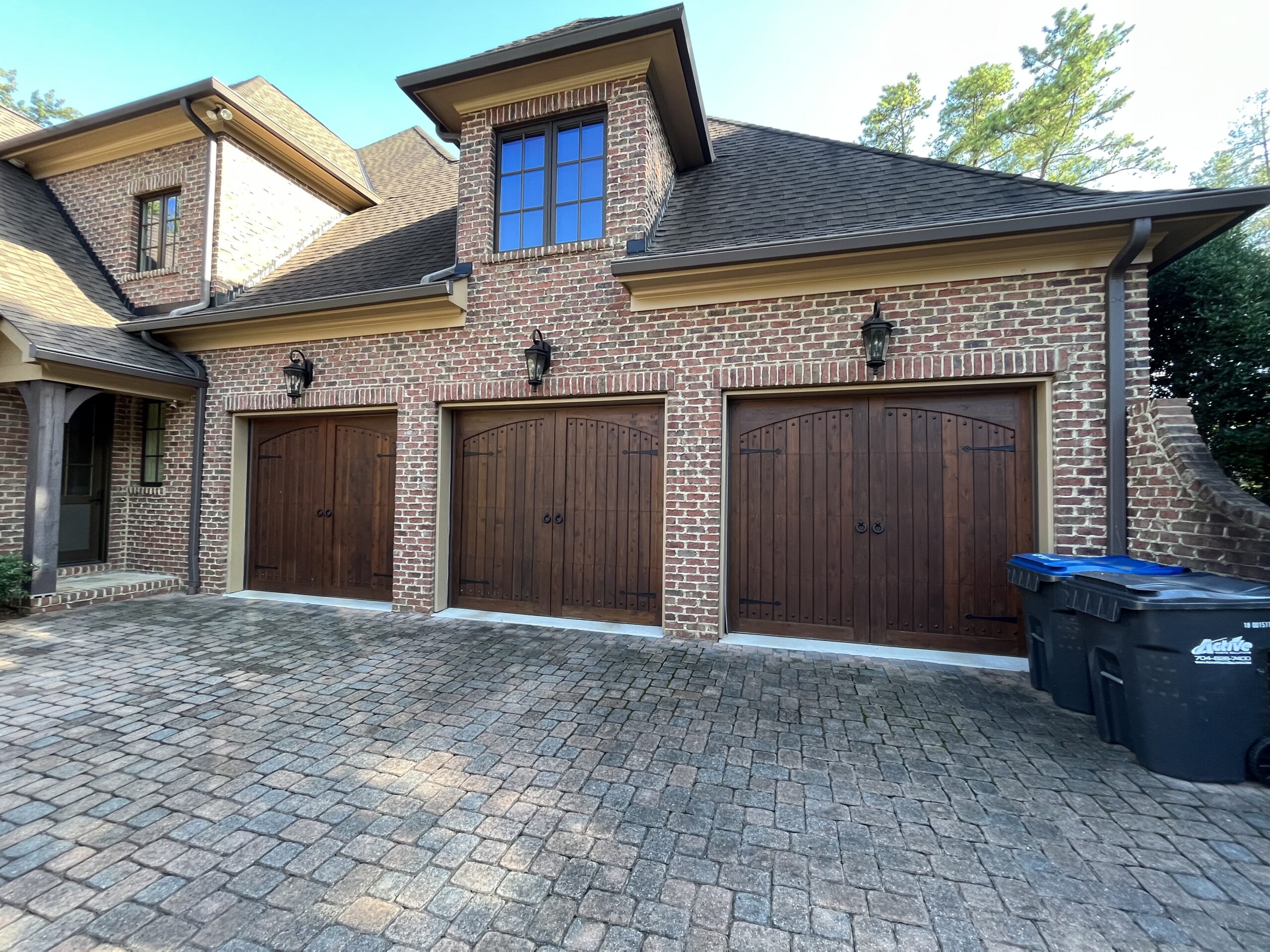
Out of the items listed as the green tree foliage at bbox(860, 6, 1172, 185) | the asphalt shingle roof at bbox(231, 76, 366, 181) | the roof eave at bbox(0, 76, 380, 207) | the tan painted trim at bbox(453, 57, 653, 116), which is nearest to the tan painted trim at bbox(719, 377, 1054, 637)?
the tan painted trim at bbox(453, 57, 653, 116)

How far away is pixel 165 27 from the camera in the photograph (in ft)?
22.9

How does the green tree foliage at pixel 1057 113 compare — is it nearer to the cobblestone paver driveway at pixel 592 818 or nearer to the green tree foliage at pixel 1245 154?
the green tree foliage at pixel 1245 154

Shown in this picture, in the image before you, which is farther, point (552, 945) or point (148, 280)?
point (148, 280)

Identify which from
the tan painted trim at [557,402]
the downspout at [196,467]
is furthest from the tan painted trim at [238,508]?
the tan painted trim at [557,402]

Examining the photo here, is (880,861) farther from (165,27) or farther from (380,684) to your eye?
(165,27)

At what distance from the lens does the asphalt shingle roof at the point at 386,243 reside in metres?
6.12

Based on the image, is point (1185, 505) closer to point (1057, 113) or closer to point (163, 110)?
point (163, 110)

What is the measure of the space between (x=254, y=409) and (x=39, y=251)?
3600 mm

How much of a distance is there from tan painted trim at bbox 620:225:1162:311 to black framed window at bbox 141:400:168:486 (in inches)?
252

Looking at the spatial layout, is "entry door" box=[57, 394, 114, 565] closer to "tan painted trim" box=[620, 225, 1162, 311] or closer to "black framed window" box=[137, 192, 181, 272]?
"black framed window" box=[137, 192, 181, 272]

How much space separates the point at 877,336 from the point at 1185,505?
87.4 inches

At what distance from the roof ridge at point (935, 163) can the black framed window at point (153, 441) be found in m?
8.18

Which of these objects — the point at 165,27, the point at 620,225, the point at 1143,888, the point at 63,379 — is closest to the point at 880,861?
the point at 1143,888

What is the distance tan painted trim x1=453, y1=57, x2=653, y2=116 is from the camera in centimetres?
492
